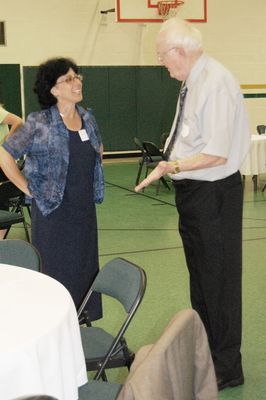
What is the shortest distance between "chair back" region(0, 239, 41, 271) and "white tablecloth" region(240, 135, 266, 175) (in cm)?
675

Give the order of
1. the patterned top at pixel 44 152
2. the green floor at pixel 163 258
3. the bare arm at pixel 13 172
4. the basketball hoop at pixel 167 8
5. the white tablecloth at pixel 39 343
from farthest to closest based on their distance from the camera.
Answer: the basketball hoop at pixel 167 8 → the green floor at pixel 163 258 → the bare arm at pixel 13 172 → the patterned top at pixel 44 152 → the white tablecloth at pixel 39 343

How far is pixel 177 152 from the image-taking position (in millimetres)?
3082

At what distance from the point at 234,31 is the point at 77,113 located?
37.5ft

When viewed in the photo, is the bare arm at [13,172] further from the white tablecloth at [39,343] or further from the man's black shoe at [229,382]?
the man's black shoe at [229,382]

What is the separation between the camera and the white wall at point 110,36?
1252cm

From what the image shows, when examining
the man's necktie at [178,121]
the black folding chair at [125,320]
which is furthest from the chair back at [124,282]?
the man's necktie at [178,121]

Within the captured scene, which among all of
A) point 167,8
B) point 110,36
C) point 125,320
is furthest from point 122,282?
point 110,36

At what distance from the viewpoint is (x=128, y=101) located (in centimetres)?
1351

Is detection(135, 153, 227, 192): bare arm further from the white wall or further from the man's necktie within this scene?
the white wall

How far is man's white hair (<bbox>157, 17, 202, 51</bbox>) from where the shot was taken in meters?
2.96

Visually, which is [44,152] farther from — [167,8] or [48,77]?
[167,8]

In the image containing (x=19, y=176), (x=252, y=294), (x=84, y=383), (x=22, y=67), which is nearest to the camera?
(x=84, y=383)

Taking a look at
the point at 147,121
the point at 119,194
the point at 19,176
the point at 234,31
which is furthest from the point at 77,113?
the point at 234,31

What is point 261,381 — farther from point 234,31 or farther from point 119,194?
point 234,31
